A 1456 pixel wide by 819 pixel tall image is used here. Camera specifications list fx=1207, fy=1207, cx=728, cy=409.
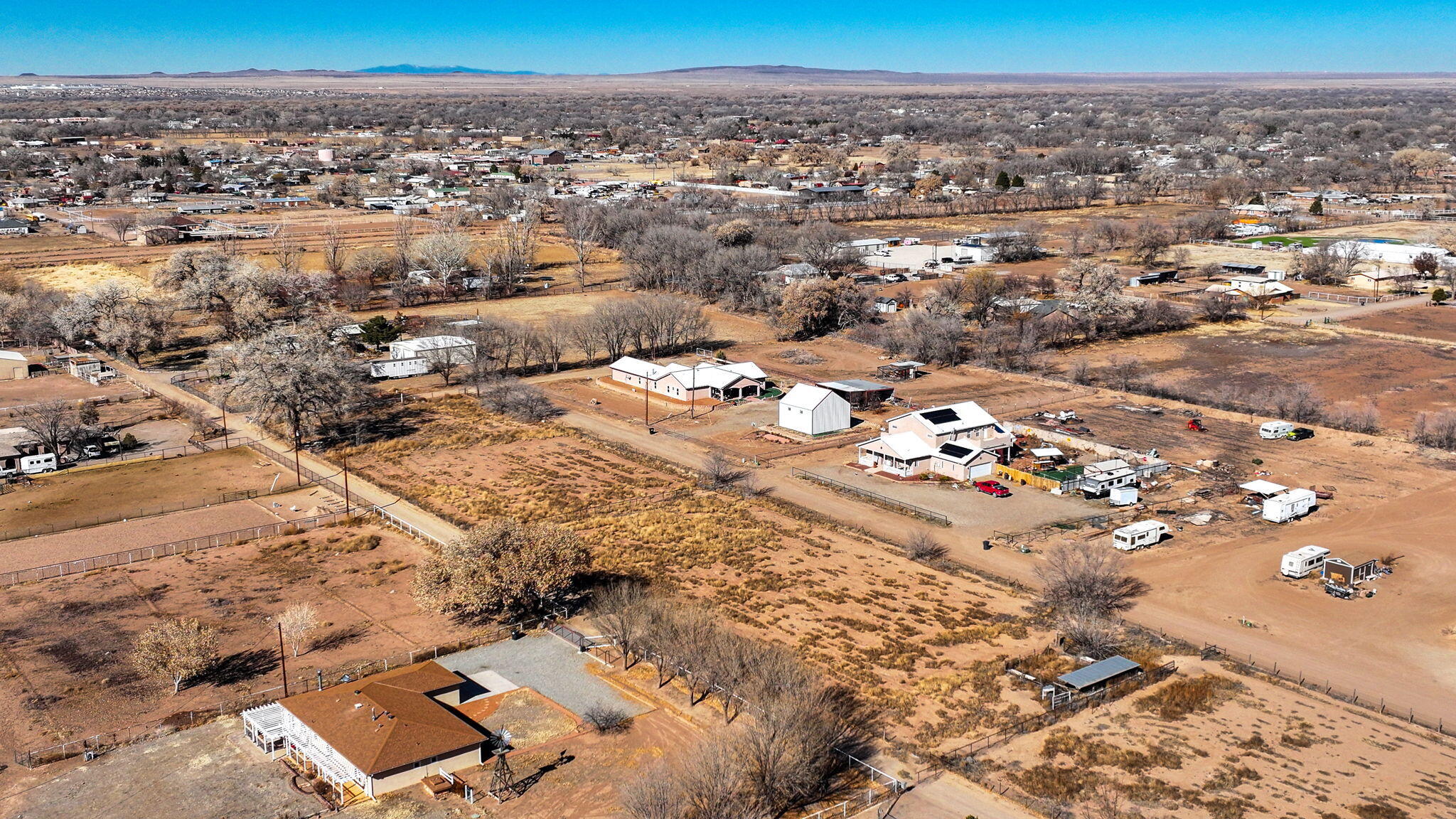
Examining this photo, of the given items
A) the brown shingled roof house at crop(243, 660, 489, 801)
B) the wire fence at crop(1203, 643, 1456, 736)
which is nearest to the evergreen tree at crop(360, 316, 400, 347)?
the brown shingled roof house at crop(243, 660, 489, 801)

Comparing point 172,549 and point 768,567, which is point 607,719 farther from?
point 172,549

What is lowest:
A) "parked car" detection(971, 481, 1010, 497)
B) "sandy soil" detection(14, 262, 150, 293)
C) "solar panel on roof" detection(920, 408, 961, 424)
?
"parked car" detection(971, 481, 1010, 497)

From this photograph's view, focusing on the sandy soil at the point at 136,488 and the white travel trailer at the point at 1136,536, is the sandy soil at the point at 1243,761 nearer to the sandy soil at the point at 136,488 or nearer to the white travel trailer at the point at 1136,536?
the white travel trailer at the point at 1136,536

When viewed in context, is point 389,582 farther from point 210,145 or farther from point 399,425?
point 210,145

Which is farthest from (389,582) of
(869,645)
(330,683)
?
(869,645)

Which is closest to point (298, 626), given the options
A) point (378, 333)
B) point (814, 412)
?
point (814, 412)

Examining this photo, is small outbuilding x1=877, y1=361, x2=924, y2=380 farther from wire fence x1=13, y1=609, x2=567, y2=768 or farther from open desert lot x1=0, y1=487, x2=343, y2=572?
wire fence x1=13, y1=609, x2=567, y2=768
